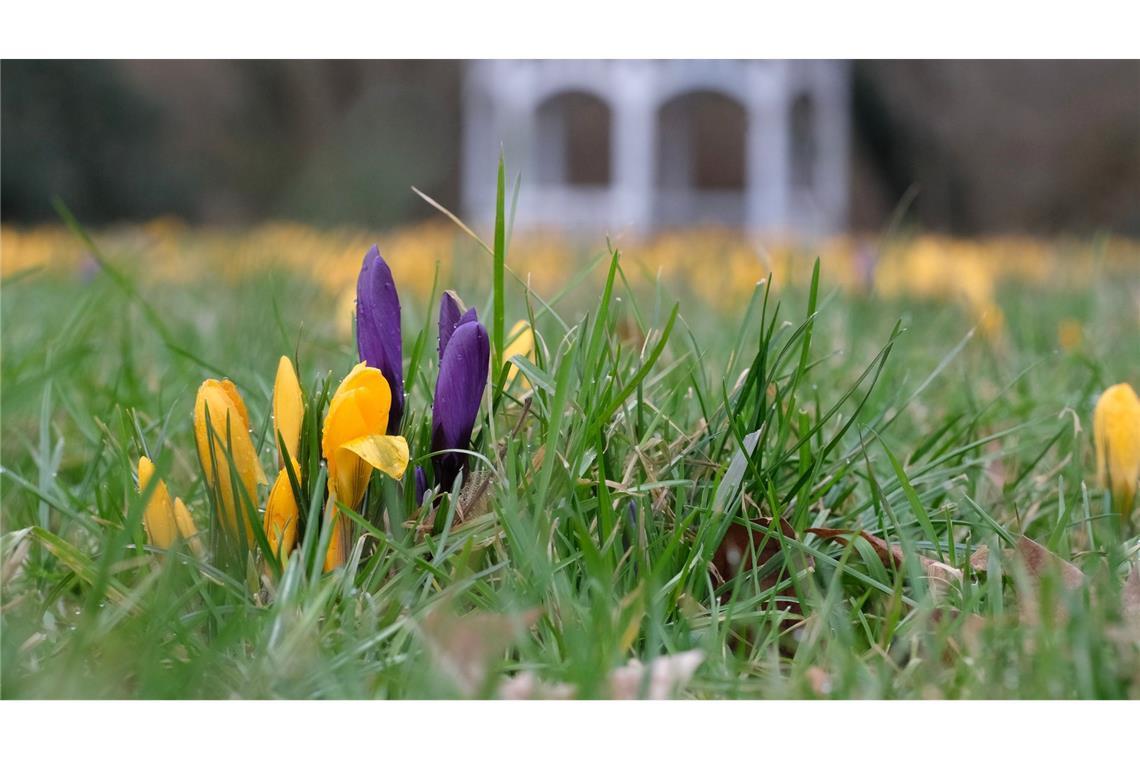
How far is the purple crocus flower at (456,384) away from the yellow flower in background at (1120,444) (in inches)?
24.3

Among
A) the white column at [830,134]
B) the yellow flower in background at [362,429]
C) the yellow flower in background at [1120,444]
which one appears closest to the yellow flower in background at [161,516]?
the yellow flower in background at [362,429]

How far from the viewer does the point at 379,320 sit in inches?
34.6

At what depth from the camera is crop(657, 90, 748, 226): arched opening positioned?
11.4m

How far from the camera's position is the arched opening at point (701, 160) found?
11.4 metres

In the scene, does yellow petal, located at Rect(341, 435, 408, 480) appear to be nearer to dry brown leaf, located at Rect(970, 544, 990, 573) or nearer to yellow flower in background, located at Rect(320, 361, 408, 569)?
yellow flower in background, located at Rect(320, 361, 408, 569)

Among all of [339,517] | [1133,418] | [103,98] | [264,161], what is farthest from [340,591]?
[264,161]

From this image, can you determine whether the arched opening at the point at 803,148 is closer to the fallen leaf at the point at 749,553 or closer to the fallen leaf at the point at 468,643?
the fallen leaf at the point at 749,553

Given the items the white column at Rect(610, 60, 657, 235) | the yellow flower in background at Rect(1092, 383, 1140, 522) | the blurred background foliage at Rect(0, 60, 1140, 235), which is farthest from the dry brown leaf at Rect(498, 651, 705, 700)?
the blurred background foliage at Rect(0, 60, 1140, 235)

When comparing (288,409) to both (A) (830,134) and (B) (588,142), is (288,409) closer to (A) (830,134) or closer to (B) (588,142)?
(A) (830,134)

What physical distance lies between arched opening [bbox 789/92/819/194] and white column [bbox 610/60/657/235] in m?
2.54

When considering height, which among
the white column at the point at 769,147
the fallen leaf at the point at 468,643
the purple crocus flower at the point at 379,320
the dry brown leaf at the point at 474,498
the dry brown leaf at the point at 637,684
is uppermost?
the white column at the point at 769,147

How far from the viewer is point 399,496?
2.90 feet

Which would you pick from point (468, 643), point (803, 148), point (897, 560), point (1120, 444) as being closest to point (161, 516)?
point (468, 643)

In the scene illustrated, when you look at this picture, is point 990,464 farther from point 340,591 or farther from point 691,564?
point 340,591
